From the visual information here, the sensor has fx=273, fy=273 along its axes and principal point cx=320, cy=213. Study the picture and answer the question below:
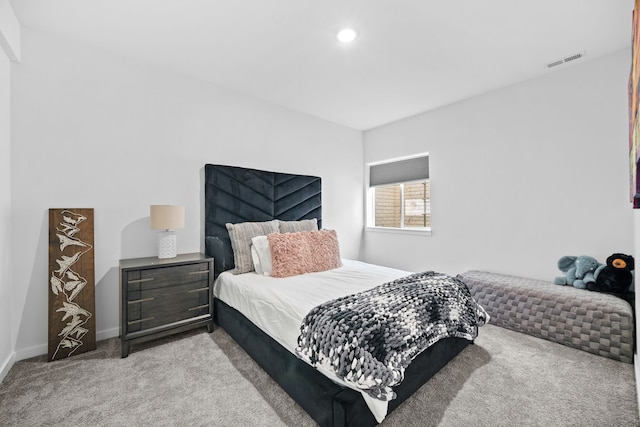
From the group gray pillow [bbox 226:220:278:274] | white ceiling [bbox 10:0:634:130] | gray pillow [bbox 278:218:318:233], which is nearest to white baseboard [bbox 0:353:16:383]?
gray pillow [bbox 226:220:278:274]

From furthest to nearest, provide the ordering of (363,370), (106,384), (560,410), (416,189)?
(416,189), (106,384), (560,410), (363,370)

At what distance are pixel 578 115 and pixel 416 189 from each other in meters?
2.03

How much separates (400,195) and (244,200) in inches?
103

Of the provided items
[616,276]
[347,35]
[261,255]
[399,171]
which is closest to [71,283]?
[261,255]

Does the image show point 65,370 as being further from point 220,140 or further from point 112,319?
point 220,140

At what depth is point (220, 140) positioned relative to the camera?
10.4 feet

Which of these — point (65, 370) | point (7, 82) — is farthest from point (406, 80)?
point (65, 370)

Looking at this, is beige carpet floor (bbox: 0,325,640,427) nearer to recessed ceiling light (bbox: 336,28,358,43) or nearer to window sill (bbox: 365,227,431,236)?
window sill (bbox: 365,227,431,236)

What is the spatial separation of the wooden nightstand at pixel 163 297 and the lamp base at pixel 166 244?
0.08 meters

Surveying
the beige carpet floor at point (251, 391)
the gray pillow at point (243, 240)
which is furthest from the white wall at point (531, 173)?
the gray pillow at point (243, 240)

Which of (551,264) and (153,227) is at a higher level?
(153,227)

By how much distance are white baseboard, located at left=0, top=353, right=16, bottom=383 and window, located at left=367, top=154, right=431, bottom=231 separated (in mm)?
4342

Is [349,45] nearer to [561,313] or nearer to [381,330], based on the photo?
[381,330]

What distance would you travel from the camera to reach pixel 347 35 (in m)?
2.24
